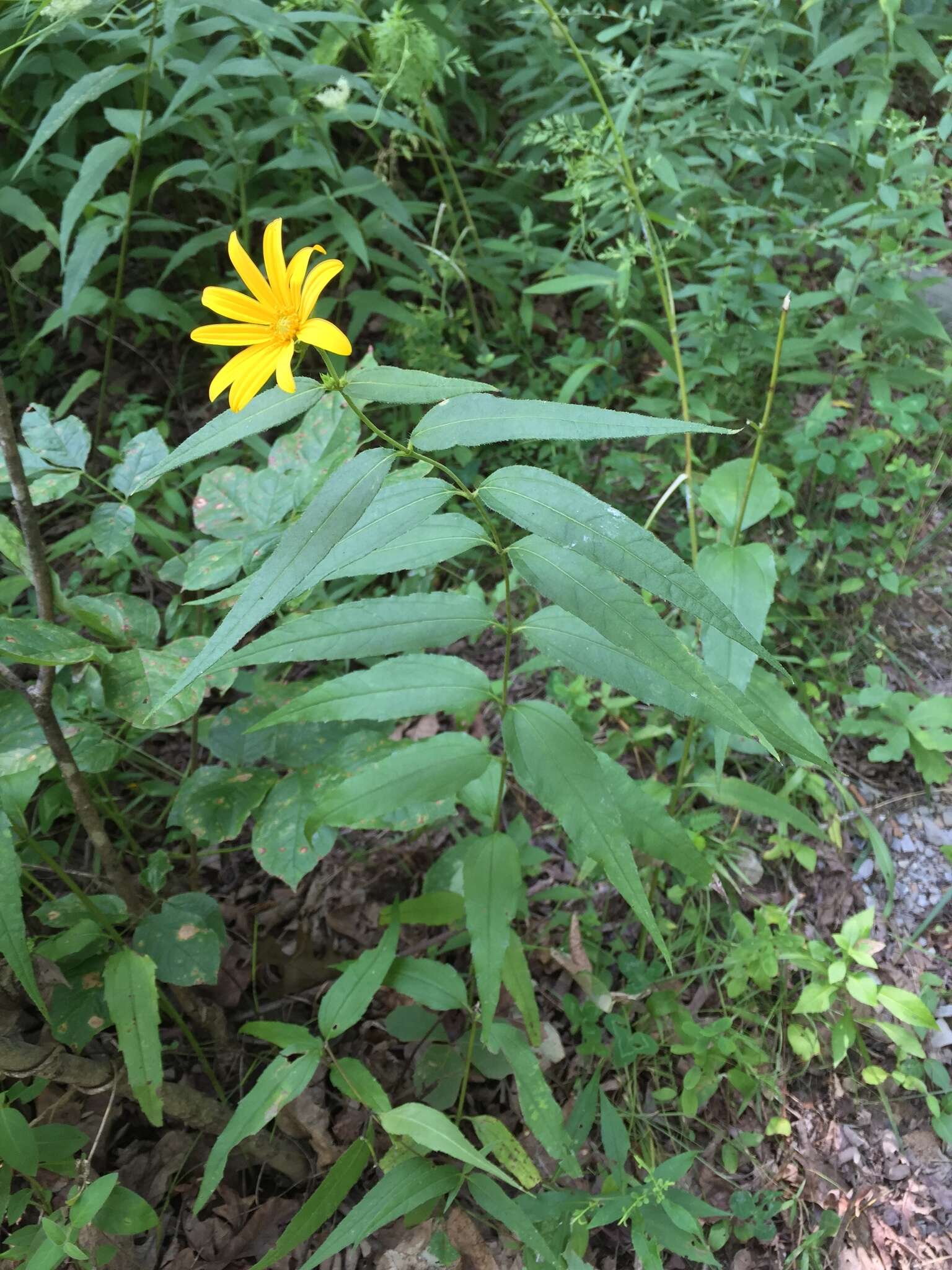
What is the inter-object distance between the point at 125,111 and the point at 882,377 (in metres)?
2.41

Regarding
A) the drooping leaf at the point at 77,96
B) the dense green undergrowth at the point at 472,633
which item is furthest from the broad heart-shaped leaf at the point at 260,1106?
the drooping leaf at the point at 77,96

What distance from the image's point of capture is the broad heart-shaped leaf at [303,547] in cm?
86

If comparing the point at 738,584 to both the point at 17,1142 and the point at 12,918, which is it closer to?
the point at 12,918

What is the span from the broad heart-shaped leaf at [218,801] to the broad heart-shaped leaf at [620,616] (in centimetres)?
88

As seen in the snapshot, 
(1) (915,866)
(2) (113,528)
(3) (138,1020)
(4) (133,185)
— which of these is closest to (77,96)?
(4) (133,185)

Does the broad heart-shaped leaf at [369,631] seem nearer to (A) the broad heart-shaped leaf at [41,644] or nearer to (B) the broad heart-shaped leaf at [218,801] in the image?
(A) the broad heart-shaped leaf at [41,644]

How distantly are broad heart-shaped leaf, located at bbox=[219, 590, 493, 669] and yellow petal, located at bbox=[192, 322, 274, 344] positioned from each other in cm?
48

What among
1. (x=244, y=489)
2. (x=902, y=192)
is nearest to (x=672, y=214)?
(x=902, y=192)

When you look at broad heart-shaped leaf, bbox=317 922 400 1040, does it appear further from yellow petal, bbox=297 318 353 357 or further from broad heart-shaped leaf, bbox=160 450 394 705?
yellow petal, bbox=297 318 353 357

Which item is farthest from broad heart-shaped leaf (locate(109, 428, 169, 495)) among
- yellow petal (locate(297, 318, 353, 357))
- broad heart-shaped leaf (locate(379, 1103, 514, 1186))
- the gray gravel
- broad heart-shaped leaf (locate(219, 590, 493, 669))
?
the gray gravel

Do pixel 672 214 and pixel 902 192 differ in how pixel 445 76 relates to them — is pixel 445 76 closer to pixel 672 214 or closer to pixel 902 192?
pixel 672 214

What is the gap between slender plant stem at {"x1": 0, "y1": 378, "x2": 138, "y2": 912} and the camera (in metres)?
1.30

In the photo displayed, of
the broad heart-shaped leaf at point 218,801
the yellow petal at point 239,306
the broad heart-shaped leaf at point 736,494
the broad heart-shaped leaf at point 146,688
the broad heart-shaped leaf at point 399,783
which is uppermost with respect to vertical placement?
the yellow petal at point 239,306

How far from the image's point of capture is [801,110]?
3.37 meters
